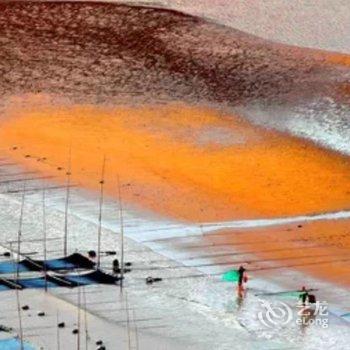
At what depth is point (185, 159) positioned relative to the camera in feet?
95.2

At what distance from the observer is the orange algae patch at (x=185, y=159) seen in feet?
87.7

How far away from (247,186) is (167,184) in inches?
60.8

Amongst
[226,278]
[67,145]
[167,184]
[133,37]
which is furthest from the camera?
[133,37]

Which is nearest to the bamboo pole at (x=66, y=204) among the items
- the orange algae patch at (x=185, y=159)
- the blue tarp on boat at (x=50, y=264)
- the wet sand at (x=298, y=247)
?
the orange algae patch at (x=185, y=159)

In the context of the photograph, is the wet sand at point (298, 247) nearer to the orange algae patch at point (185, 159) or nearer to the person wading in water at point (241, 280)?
the person wading in water at point (241, 280)

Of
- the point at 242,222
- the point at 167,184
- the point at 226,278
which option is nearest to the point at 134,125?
the point at 167,184

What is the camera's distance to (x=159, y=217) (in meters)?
25.8

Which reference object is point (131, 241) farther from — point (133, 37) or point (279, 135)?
point (133, 37)

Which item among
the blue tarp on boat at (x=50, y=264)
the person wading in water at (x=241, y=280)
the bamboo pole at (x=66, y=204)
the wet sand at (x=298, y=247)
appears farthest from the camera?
the bamboo pole at (x=66, y=204)

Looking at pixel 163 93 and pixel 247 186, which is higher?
pixel 163 93

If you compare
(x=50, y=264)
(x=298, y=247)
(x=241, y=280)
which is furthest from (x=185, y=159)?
(x=241, y=280)

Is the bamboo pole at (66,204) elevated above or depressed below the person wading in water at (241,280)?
above

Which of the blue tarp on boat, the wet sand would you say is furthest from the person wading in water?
the blue tarp on boat

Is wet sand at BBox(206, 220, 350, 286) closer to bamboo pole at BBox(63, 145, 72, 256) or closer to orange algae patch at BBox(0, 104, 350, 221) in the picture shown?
orange algae patch at BBox(0, 104, 350, 221)
